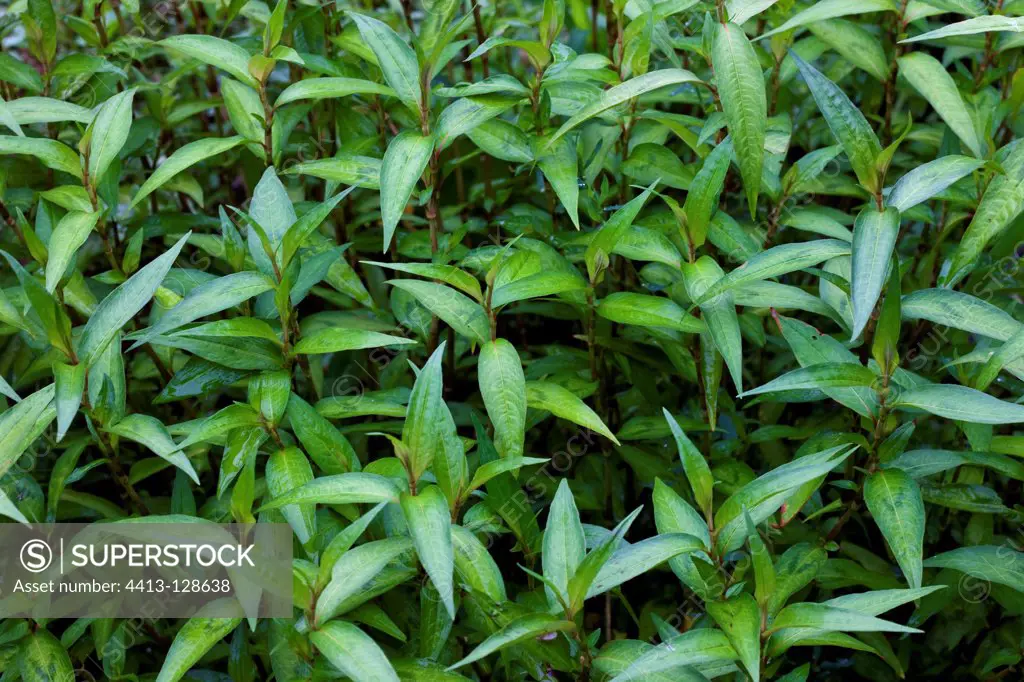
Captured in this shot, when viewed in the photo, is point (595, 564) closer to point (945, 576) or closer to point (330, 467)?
point (330, 467)

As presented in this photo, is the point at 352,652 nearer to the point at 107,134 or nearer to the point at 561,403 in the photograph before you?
the point at 561,403

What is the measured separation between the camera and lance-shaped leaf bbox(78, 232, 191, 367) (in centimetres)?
124

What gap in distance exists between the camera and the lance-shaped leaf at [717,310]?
1240mm

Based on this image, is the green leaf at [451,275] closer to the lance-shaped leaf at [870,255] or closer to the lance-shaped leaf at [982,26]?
the lance-shaped leaf at [870,255]

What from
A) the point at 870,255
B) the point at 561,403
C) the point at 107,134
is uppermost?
the point at 107,134

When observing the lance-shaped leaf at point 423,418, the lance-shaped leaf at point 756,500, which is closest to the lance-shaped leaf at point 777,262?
the lance-shaped leaf at point 756,500

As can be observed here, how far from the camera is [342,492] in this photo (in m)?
1.13

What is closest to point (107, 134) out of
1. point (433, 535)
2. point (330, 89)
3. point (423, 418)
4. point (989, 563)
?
point (330, 89)

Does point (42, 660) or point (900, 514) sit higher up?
point (900, 514)

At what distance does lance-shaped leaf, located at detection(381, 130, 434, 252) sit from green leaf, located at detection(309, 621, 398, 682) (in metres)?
0.46

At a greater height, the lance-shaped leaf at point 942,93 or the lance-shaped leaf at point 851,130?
the lance-shaped leaf at point 851,130

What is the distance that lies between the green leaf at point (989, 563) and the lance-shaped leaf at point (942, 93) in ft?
1.80

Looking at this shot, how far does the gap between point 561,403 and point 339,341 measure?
0.98 feet

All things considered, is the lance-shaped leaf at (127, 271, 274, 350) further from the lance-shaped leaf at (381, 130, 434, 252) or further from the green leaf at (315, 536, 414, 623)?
the green leaf at (315, 536, 414, 623)
